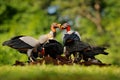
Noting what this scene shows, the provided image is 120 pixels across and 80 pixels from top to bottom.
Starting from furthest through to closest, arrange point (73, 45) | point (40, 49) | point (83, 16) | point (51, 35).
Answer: point (83, 16)
point (51, 35)
point (73, 45)
point (40, 49)

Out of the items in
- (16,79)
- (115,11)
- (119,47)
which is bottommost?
(16,79)

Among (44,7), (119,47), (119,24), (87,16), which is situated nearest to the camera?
(119,47)

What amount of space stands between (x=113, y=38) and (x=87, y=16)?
9.26 m

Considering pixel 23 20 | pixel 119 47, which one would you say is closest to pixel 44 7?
pixel 119 47

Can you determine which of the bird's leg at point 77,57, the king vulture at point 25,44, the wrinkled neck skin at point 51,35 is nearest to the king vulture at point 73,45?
the bird's leg at point 77,57

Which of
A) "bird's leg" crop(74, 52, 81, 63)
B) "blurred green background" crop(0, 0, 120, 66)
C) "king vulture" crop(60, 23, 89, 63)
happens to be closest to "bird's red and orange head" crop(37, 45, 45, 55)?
"king vulture" crop(60, 23, 89, 63)

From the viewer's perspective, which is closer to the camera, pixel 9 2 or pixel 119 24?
pixel 9 2

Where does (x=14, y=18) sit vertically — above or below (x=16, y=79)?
above

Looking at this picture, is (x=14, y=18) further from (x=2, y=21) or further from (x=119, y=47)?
(x=119, y=47)

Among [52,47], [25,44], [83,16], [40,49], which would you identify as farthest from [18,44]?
[83,16]

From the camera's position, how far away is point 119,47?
40.4m

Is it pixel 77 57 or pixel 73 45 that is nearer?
pixel 73 45

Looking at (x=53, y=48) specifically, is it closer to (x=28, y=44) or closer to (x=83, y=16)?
(x=28, y=44)

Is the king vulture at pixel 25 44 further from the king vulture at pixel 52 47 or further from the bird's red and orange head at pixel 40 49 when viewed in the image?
the king vulture at pixel 52 47
